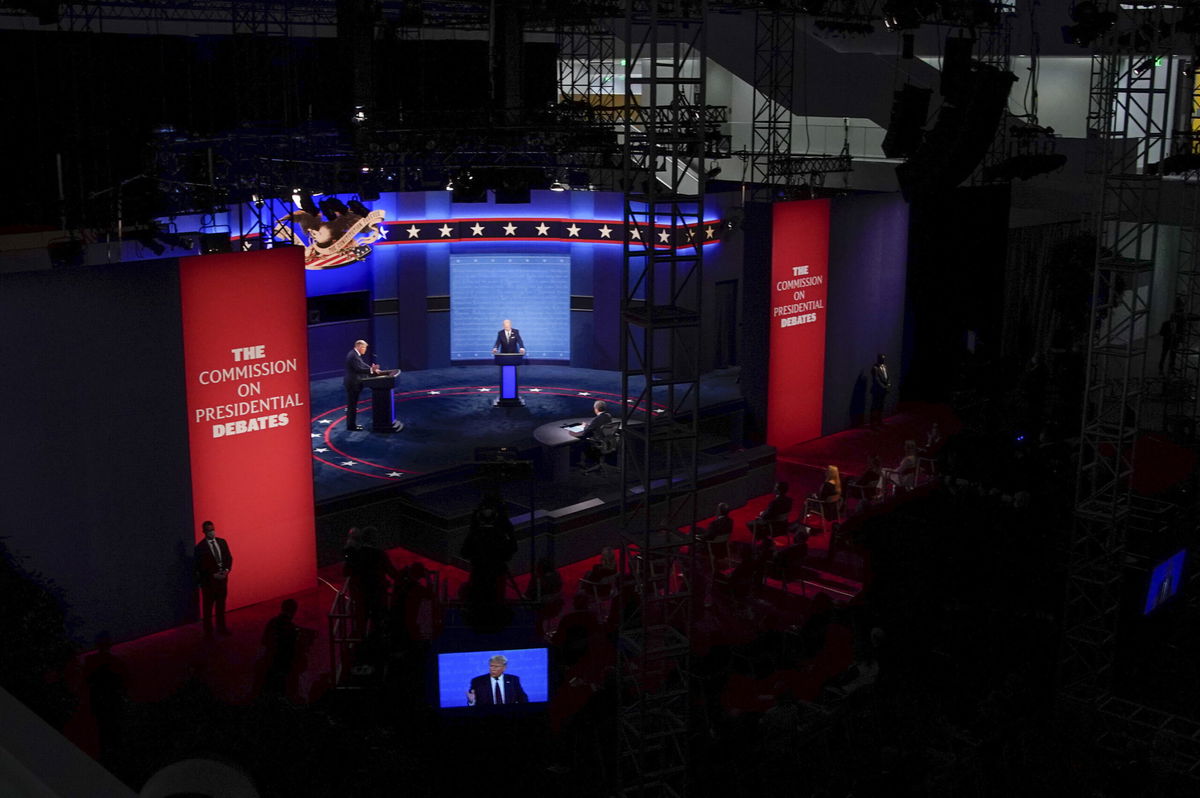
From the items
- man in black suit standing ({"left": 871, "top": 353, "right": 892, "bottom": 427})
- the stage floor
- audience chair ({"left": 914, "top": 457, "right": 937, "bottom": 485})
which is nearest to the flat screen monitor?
audience chair ({"left": 914, "top": 457, "right": 937, "bottom": 485})

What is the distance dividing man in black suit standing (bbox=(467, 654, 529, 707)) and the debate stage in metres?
2.23

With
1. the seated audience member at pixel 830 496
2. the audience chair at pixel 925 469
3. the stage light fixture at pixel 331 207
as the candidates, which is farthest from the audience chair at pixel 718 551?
the stage light fixture at pixel 331 207

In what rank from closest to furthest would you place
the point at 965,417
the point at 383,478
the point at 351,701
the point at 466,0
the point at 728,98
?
the point at 351,701 < the point at 383,478 < the point at 965,417 < the point at 466,0 < the point at 728,98

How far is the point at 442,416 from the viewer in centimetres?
1802

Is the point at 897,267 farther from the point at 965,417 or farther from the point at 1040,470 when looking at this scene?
the point at 1040,470

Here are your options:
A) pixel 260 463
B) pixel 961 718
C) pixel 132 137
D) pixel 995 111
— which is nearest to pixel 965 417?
pixel 995 111

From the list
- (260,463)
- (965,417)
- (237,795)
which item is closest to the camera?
(237,795)

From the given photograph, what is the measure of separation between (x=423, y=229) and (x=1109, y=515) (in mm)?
13276

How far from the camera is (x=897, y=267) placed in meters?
20.0

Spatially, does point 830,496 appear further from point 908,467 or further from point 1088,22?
point 1088,22

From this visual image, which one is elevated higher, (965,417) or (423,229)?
(423,229)

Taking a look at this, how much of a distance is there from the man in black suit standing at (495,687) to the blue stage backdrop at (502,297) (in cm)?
1245

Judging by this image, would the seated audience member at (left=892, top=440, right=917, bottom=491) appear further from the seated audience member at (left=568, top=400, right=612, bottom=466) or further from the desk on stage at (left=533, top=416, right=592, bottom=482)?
the desk on stage at (left=533, top=416, right=592, bottom=482)

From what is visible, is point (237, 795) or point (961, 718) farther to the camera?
point (961, 718)
